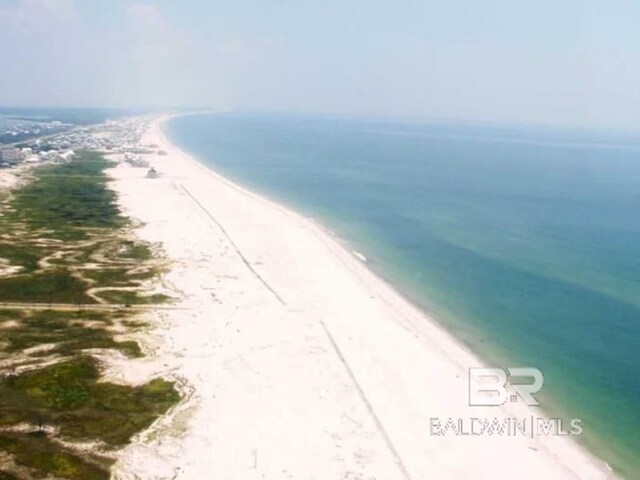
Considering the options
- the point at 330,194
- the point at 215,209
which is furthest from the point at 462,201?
the point at 215,209

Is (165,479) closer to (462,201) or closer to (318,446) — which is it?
(318,446)

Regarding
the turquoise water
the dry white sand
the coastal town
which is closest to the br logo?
the dry white sand

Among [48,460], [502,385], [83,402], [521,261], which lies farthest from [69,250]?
[521,261]

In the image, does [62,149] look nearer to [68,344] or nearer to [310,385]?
[68,344]

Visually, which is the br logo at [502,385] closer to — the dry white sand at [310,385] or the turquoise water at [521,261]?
the dry white sand at [310,385]

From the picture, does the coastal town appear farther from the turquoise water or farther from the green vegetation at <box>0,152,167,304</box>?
the green vegetation at <box>0,152,167,304</box>

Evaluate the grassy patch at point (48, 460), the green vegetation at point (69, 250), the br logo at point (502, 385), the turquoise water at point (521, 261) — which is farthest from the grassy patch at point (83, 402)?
the turquoise water at point (521, 261)
